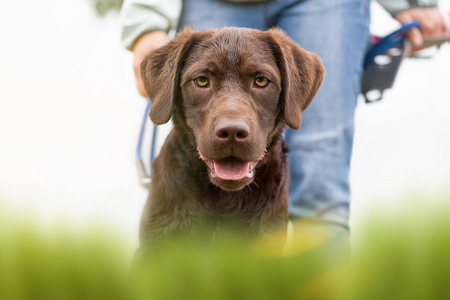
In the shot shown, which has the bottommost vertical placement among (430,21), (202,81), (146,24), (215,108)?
(215,108)

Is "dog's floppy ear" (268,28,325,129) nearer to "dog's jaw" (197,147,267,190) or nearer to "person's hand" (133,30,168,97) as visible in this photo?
"dog's jaw" (197,147,267,190)

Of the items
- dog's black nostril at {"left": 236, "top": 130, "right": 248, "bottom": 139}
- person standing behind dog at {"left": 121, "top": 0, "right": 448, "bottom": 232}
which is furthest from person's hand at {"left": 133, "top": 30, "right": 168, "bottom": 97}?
dog's black nostril at {"left": 236, "top": 130, "right": 248, "bottom": 139}

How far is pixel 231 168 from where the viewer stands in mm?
2254

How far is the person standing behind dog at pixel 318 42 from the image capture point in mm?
2771

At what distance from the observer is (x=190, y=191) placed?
8.25 ft

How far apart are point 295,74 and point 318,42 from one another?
422mm

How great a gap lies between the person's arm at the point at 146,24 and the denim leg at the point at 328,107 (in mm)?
654

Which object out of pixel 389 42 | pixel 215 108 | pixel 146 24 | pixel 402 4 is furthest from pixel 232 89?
pixel 402 4

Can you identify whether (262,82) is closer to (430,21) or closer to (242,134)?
(242,134)

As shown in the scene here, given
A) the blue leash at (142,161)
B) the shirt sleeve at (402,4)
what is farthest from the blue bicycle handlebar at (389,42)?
the blue leash at (142,161)

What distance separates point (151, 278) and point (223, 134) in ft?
5.02

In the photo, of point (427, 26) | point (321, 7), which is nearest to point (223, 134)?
point (321, 7)

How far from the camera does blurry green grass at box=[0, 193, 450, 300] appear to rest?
63 cm

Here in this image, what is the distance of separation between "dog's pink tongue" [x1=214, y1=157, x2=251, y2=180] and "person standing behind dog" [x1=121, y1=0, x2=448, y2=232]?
2.97 ft
